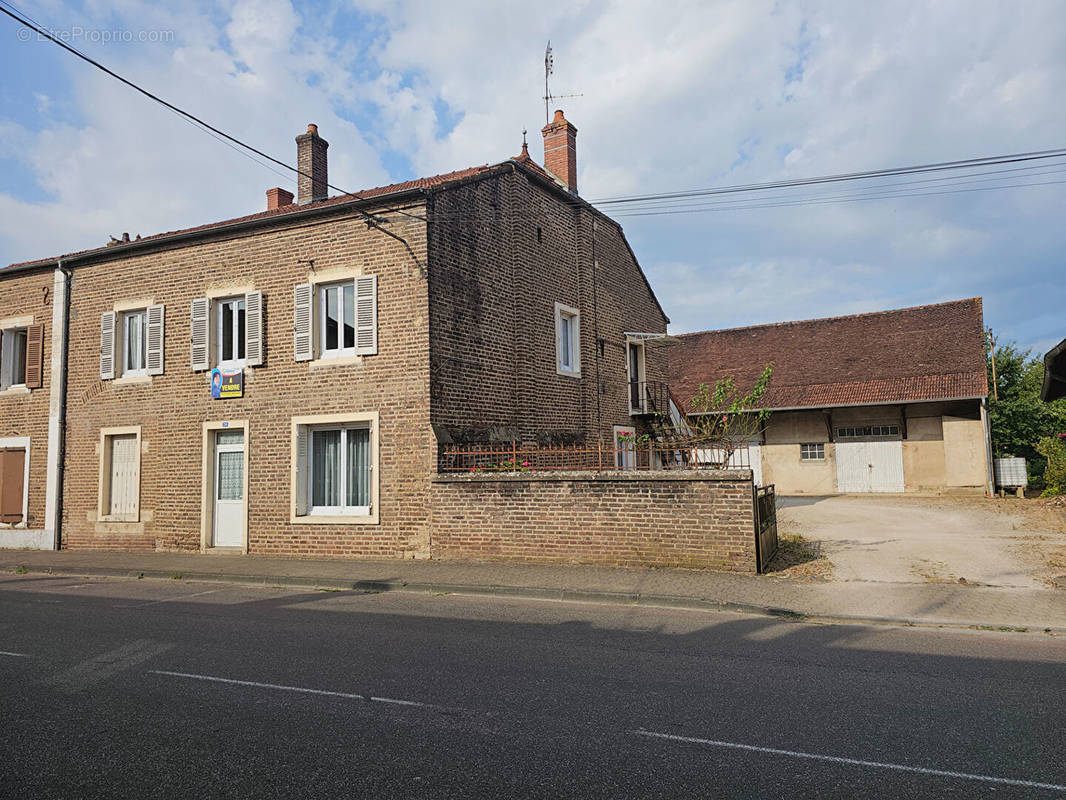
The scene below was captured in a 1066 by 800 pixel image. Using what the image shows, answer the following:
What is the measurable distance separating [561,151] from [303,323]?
830cm

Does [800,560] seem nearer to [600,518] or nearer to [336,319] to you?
[600,518]

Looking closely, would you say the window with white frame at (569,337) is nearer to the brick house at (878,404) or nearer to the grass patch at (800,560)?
the grass patch at (800,560)

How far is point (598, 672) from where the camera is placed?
20.2ft

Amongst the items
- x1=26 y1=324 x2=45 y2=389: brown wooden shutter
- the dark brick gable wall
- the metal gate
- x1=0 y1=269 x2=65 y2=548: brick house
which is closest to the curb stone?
the metal gate

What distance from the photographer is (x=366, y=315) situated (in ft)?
44.4

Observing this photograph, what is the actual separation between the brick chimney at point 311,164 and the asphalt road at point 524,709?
40.5 ft

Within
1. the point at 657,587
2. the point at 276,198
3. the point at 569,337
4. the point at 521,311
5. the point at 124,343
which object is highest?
the point at 276,198

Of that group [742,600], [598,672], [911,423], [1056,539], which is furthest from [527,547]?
[911,423]

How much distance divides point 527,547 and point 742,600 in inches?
154

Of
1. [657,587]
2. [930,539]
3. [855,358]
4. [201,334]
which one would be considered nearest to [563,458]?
[657,587]

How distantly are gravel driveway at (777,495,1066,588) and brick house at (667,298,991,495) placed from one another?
7.93 feet

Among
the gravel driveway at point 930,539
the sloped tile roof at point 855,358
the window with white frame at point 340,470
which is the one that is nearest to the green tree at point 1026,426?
the sloped tile roof at point 855,358

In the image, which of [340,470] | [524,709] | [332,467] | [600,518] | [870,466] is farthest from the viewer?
[870,466]

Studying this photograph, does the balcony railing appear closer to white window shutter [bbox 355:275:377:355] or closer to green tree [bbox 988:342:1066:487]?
white window shutter [bbox 355:275:377:355]
